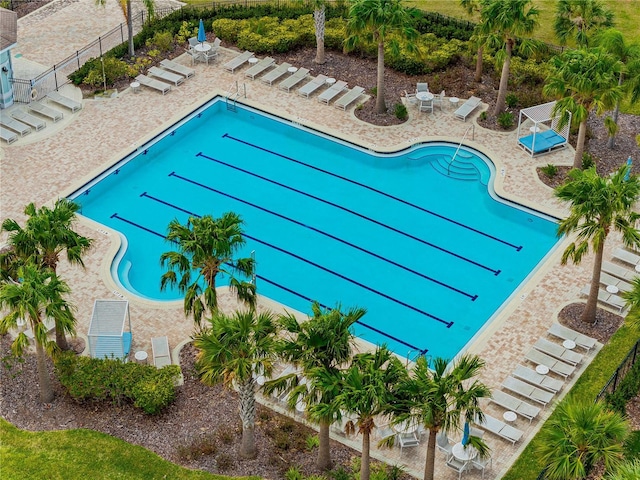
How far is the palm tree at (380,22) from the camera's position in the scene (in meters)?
40.9

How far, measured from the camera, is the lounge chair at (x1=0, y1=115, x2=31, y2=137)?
42438 mm

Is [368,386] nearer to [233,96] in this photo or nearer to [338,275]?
[338,275]

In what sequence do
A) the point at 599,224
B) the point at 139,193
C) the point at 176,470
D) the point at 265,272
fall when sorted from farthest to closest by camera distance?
the point at 139,193 < the point at 265,272 < the point at 599,224 < the point at 176,470

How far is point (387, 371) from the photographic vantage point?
2575 cm

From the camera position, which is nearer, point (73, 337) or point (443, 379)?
point (443, 379)

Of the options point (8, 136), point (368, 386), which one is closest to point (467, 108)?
point (8, 136)

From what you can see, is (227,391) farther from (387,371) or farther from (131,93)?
(131,93)

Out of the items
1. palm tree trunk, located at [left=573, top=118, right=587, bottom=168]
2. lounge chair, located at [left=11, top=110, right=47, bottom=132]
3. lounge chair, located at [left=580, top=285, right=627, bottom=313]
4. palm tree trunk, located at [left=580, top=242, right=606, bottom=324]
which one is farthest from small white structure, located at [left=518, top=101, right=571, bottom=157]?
lounge chair, located at [left=11, top=110, right=47, bottom=132]

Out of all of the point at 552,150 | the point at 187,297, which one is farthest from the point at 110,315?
the point at 552,150

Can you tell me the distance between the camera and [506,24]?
40656 mm

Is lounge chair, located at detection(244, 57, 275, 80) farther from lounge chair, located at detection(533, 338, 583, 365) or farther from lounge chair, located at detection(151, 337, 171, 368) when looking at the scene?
lounge chair, located at detection(533, 338, 583, 365)

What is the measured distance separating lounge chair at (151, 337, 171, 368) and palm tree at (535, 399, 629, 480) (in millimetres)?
11582

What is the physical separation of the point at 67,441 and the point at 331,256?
11.6 metres

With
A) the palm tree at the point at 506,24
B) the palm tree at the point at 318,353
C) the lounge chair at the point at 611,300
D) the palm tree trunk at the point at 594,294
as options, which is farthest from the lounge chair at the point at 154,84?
the palm tree at the point at 318,353
